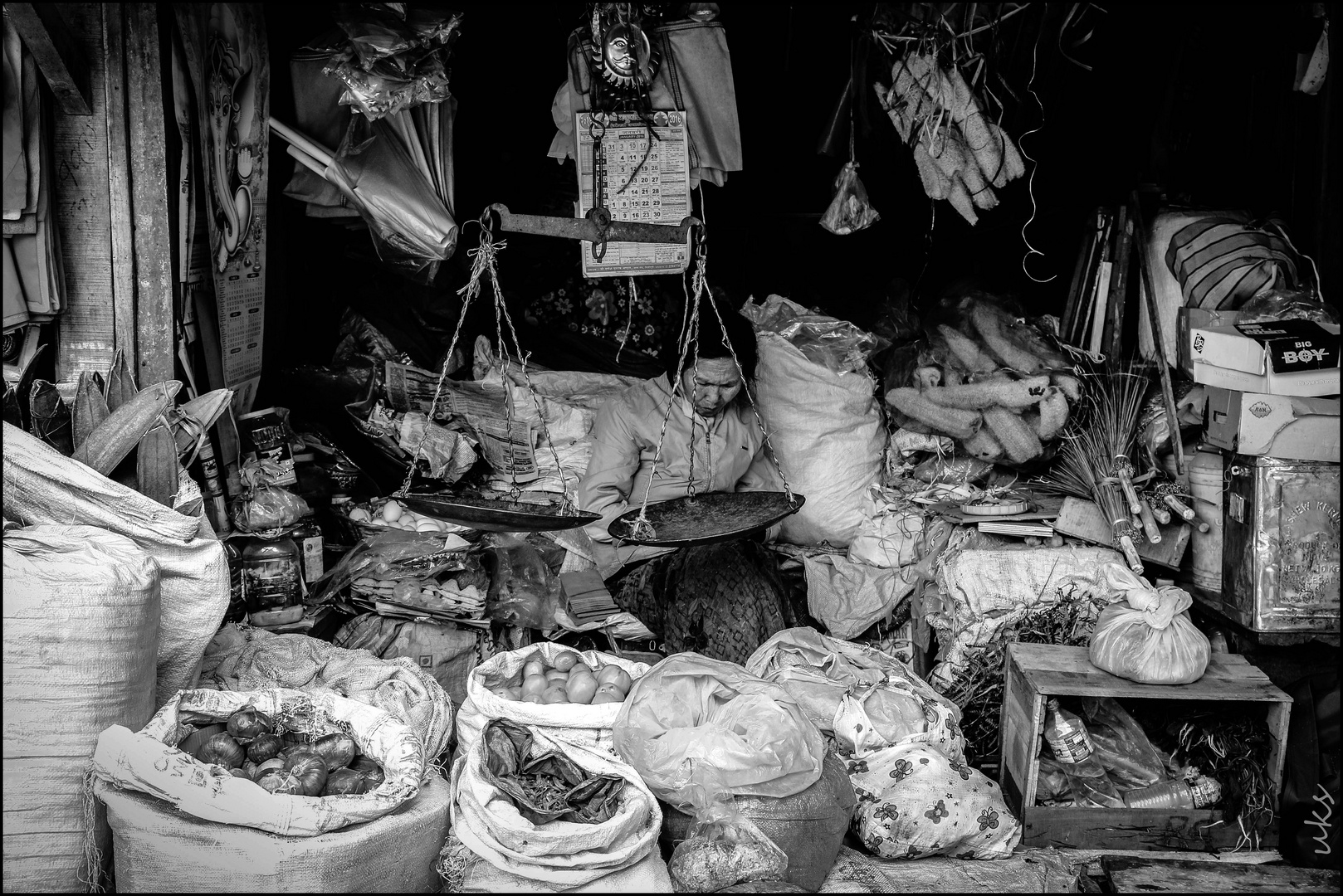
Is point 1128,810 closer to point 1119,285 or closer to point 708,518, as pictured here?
point 708,518

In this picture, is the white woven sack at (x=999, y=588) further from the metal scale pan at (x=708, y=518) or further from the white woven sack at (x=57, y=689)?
the white woven sack at (x=57, y=689)

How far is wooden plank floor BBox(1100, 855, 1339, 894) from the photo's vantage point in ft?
9.73

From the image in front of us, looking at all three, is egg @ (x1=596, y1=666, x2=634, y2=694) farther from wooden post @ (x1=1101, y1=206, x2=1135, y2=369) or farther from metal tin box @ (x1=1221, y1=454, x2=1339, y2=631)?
wooden post @ (x1=1101, y1=206, x2=1135, y2=369)

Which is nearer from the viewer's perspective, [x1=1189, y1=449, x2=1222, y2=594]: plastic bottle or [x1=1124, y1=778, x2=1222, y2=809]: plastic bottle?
[x1=1124, y1=778, x2=1222, y2=809]: plastic bottle

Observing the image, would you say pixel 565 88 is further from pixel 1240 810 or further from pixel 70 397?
pixel 1240 810

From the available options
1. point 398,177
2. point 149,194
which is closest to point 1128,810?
point 398,177

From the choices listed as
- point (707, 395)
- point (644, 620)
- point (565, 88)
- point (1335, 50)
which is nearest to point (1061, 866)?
point (644, 620)

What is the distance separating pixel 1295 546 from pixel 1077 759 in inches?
41.5

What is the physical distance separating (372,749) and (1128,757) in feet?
8.06

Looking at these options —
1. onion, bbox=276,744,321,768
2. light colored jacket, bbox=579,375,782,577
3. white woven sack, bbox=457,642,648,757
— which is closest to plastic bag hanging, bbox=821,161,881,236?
light colored jacket, bbox=579,375,782,577

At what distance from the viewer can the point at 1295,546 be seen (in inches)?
142

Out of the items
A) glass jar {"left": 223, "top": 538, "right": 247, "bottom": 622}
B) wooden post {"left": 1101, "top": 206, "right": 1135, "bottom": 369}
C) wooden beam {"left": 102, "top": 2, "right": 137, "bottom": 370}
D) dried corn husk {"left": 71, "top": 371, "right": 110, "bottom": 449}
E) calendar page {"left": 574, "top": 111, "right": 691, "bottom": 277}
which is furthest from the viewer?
wooden post {"left": 1101, "top": 206, "right": 1135, "bottom": 369}

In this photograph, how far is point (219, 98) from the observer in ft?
12.1

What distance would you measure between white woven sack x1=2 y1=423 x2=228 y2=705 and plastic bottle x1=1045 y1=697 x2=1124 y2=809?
264 cm
